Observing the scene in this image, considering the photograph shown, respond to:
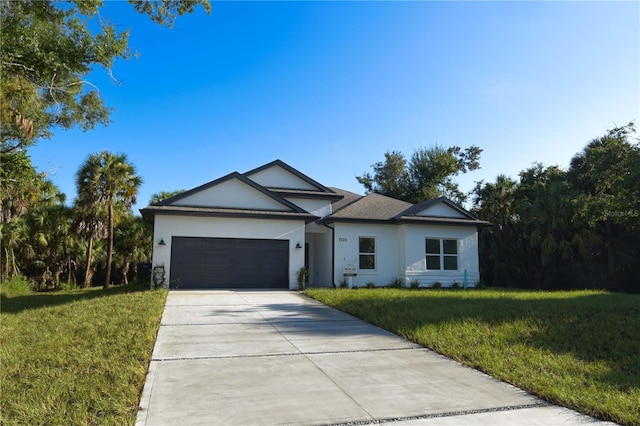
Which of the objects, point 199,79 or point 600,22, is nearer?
point 600,22

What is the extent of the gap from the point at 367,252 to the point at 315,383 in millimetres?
13760

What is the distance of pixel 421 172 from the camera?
130 ft

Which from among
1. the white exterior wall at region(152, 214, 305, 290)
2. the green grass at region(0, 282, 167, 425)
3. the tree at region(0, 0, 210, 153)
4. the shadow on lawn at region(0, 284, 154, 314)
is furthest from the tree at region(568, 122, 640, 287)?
the shadow on lawn at region(0, 284, 154, 314)

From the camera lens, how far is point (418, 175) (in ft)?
131

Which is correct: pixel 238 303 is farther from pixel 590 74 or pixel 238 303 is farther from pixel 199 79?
pixel 590 74

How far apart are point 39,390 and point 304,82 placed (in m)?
13.9

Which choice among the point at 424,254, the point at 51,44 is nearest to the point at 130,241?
the point at 424,254

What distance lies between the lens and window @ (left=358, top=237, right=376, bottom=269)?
1848 centimetres

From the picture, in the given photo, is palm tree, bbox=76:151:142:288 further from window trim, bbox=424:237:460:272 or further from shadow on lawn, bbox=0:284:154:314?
window trim, bbox=424:237:460:272

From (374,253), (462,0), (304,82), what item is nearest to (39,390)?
(462,0)

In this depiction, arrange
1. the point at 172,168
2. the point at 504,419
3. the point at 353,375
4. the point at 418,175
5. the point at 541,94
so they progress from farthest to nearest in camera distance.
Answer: the point at 418,175
the point at 172,168
the point at 541,94
the point at 353,375
the point at 504,419

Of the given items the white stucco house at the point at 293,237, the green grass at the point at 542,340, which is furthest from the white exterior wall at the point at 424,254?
the green grass at the point at 542,340

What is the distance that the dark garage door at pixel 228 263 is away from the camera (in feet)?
52.0

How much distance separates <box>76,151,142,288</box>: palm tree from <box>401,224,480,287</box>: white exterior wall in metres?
14.7
